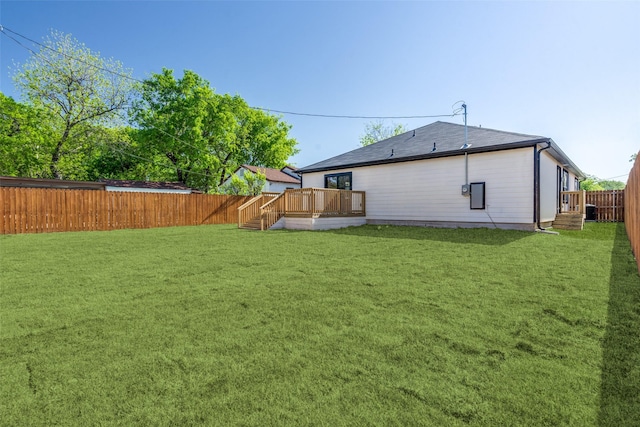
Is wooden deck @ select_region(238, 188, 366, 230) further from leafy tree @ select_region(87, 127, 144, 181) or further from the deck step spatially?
leafy tree @ select_region(87, 127, 144, 181)

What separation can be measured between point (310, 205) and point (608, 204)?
16120 mm

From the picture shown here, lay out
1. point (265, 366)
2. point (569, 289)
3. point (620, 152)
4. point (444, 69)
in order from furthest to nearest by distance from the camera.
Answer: point (620, 152) < point (444, 69) < point (569, 289) < point (265, 366)

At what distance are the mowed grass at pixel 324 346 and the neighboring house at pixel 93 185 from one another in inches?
764

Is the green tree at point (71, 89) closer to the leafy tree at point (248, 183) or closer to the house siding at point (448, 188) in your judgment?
the leafy tree at point (248, 183)

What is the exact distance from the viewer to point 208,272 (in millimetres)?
4902

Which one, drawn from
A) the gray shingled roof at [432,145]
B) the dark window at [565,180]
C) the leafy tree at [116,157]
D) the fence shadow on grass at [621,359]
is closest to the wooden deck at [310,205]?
the gray shingled roof at [432,145]

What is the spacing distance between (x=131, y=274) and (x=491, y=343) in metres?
4.99

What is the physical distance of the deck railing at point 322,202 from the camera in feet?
39.9

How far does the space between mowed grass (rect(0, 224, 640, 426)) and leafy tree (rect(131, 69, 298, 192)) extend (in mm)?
22028

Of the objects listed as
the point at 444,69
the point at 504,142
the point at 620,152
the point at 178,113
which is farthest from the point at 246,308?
the point at 620,152

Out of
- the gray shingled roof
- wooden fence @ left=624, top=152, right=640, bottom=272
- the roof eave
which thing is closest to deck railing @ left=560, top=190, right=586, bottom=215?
the gray shingled roof

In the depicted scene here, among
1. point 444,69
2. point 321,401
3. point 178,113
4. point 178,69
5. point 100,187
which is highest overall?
point 178,69

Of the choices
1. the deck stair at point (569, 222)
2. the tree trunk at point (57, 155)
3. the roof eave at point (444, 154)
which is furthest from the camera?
A: the tree trunk at point (57, 155)

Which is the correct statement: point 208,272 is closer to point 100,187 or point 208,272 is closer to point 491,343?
point 491,343
